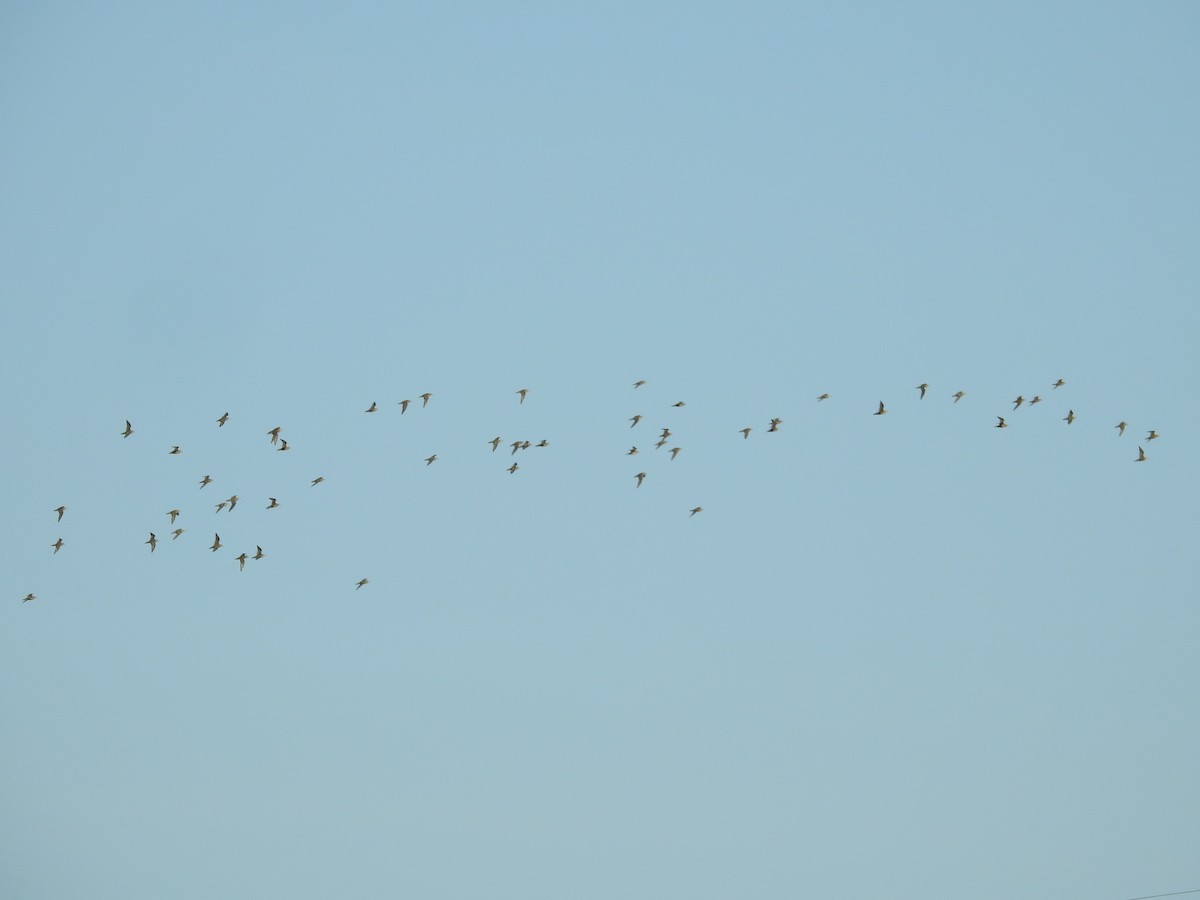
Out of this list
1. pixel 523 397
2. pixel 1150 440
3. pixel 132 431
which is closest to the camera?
pixel 132 431

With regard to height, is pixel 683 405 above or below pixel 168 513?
above

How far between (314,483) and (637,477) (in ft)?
72.9

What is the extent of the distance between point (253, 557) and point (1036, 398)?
170 feet

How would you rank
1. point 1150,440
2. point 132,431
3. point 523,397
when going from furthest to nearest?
point 523,397 < point 1150,440 < point 132,431

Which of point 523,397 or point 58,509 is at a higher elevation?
point 523,397

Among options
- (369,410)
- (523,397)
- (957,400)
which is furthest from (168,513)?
(957,400)

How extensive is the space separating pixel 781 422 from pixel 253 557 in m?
35.7

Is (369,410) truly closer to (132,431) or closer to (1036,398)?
(132,431)

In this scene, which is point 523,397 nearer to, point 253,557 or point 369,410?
point 369,410

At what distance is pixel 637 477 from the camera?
414 feet

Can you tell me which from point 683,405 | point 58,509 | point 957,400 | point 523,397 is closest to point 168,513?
point 58,509

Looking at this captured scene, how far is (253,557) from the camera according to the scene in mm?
113688

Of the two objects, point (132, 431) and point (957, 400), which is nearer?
point (132, 431)

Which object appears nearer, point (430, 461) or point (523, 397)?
point (430, 461)
